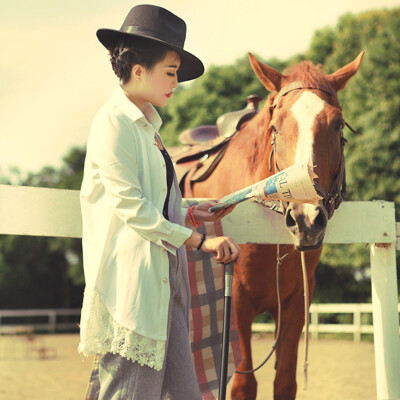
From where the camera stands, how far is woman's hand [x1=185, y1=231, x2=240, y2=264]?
2113mm

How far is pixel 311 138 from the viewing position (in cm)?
294

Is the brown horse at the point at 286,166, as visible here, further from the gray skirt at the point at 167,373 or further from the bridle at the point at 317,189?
the gray skirt at the point at 167,373

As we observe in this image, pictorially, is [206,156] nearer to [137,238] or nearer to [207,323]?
[207,323]

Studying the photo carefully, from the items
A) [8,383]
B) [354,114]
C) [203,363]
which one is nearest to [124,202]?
[203,363]

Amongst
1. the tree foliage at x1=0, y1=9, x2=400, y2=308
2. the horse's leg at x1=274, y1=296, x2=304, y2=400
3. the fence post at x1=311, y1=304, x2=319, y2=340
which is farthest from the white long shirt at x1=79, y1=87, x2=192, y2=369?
the fence post at x1=311, y1=304, x2=319, y2=340

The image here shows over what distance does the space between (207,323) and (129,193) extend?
93 cm

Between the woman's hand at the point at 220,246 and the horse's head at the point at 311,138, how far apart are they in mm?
720

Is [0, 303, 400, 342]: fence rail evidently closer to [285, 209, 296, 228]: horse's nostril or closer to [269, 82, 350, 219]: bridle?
[269, 82, 350, 219]: bridle

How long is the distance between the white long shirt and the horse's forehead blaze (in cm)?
96

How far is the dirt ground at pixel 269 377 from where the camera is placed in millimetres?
7066

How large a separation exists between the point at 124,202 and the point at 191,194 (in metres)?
2.30

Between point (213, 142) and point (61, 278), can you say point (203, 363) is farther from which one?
point (61, 278)

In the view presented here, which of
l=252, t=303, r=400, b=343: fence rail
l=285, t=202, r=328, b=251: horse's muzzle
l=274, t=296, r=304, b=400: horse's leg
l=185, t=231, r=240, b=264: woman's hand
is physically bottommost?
l=252, t=303, r=400, b=343: fence rail

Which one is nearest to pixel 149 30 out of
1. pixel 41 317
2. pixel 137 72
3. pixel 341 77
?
pixel 137 72
